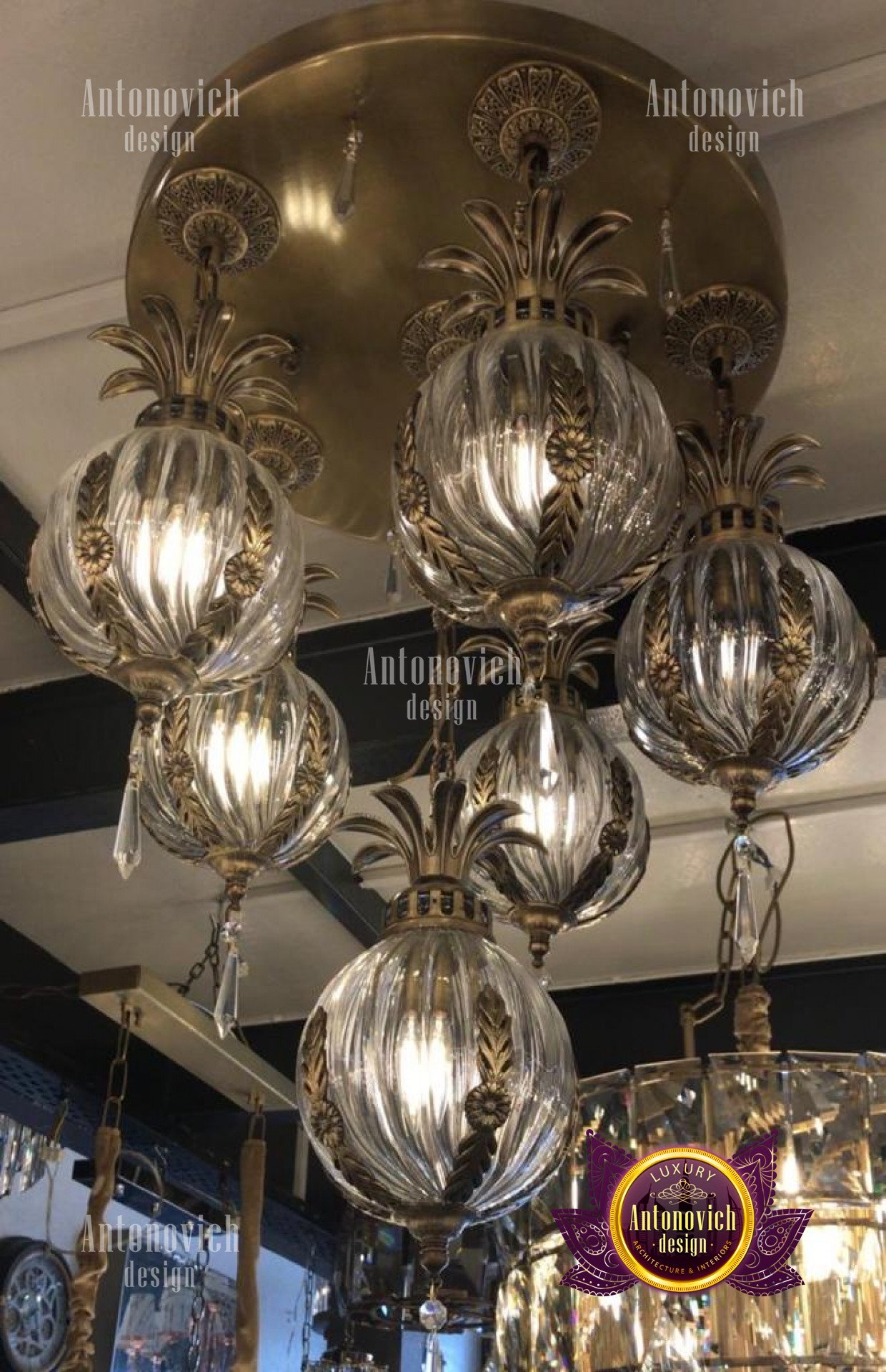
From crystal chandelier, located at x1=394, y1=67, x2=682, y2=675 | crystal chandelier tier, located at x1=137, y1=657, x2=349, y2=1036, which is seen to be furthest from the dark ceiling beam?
crystal chandelier, located at x1=394, y1=67, x2=682, y2=675

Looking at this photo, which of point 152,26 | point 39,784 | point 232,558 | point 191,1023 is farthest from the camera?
point 191,1023

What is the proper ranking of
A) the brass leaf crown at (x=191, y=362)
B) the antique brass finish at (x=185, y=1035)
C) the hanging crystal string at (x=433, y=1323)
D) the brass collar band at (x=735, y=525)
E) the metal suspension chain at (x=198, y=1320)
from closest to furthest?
the hanging crystal string at (x=433, y=1323), the brass leaf crown at (x=191, y=362), the brass collar band at (x=735, y=525), the antique brass finish at (x=185, y=1035), the metal suspension chain at (x=198, y=1320)

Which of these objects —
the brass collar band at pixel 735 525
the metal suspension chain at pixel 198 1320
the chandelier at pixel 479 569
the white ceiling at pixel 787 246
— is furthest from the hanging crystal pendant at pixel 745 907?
the metal suspension chain at pixel 198 1320

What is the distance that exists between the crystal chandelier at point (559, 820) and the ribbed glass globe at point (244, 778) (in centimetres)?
15

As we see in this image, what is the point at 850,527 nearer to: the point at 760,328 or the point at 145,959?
the point at 760,328

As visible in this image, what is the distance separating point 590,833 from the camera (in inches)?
52.7

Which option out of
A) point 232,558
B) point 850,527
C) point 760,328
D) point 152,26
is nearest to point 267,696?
point 232,558

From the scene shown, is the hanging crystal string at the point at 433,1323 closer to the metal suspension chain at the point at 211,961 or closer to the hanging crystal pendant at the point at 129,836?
the hanging crystal pendant at the point at 129,836

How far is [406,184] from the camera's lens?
4.20 ft

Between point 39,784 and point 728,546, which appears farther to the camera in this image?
point 39,784

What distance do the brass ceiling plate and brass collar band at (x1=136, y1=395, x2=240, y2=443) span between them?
0.73 feet

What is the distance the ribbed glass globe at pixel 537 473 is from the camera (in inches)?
39.4

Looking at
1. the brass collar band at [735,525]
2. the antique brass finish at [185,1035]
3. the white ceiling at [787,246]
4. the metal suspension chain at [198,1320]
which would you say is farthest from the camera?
the metal suspension chain at [198,1320]

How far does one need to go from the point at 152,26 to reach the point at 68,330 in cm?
47
